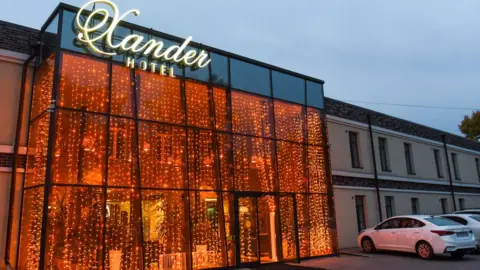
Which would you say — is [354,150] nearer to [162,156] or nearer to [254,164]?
[254,164]

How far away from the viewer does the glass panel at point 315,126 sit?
16219 mm

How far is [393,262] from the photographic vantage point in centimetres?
1339

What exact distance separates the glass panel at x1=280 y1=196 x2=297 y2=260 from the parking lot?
0.60m

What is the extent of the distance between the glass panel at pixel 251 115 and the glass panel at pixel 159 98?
2.12m

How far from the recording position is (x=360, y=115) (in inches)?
837

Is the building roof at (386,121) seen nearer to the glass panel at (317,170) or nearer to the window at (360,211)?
the glass panel at (317,170)

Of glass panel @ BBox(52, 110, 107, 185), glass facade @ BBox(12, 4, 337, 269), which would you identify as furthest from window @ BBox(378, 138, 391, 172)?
glass panel @ BBox(52, 110, 107, 185)

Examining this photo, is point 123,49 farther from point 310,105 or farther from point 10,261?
point 310,105

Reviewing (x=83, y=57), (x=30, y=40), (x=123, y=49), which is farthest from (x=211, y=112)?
(x=30, y=40)

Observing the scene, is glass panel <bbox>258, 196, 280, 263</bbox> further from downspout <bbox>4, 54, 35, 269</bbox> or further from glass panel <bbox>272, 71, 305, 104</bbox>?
downspout <bbox>4, 54, 35, 269</bbox>

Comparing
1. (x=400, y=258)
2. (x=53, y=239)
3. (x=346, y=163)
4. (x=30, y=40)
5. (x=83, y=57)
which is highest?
(x=30, y=40)

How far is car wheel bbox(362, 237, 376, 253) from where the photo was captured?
15.9 metres

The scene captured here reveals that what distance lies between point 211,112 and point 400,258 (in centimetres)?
824

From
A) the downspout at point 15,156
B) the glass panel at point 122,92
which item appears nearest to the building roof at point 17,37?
the downspout at point 15,156
